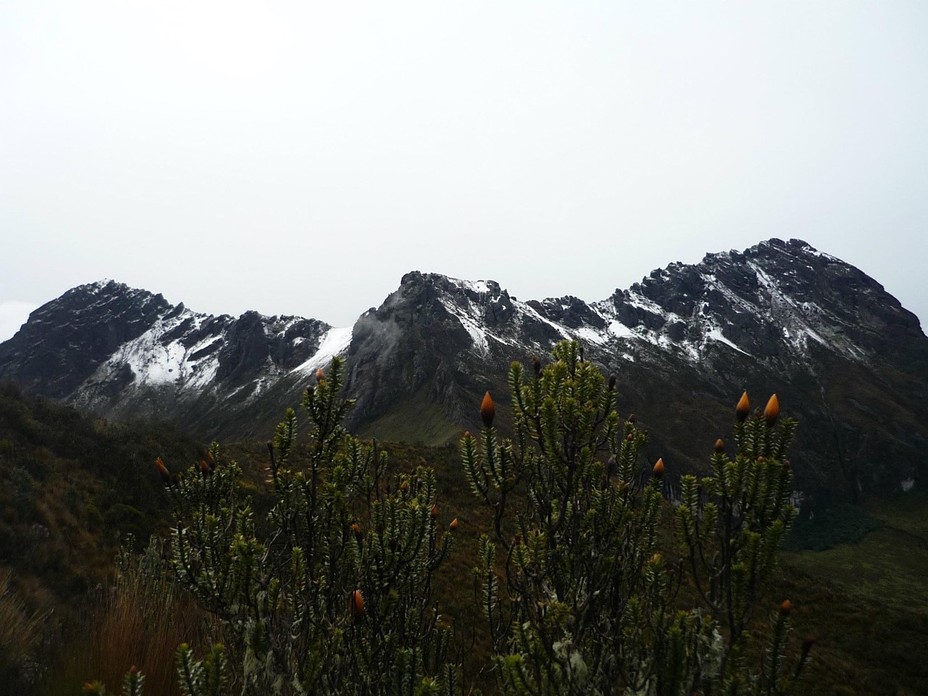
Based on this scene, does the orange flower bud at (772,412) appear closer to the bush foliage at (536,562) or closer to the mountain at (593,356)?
the bush foliage at (536,562)

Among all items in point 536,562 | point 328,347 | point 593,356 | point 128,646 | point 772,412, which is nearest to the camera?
point 772,412

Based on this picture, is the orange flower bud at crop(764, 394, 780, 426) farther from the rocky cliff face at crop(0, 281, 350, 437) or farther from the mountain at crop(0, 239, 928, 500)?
the rocky cliff face at crop(0, 281, 350, 437)

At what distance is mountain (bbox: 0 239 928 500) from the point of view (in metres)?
91.7

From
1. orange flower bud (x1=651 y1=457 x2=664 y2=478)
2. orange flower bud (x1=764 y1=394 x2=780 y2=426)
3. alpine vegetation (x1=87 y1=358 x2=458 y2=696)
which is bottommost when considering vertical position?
alpine vegetation (x1=87 y1=358 x2=458 y2=696)

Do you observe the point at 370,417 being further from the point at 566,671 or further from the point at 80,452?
the point at 566,671

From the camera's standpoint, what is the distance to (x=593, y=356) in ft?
383

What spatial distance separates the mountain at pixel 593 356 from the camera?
91688 millimetres

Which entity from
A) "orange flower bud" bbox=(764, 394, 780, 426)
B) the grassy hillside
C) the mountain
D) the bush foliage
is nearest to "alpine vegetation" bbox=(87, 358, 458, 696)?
the bush foliage

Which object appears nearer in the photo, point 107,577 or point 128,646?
point 128,646

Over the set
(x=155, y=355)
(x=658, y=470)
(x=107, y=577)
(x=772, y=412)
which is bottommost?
(x=107, y=577)

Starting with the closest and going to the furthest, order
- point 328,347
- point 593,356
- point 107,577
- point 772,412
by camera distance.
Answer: point 772,412, point 107,577, point 593,356, point 328,347

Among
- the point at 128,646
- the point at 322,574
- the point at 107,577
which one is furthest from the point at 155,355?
the point at 322,574

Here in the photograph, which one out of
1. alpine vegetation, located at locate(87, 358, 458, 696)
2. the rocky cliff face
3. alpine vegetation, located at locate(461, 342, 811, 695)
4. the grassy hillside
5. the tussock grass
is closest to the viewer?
alpine vegetation, located at locate(461, 342, 811, 695)

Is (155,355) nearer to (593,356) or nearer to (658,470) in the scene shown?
(593,356)
